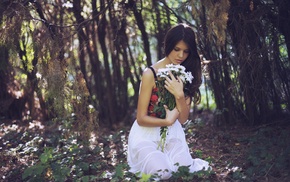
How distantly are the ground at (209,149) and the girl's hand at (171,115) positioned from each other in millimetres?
517

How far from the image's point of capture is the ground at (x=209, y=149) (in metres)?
3.91

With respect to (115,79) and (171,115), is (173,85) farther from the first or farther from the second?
(115,79)

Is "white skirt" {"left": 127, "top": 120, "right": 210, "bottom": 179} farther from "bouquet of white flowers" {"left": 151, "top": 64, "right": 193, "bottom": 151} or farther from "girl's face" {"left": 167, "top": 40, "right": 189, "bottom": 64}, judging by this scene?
"girl's face" {"left": 167, "top": 40, "right": 189, "bottom": 64}

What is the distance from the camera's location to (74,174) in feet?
14.1

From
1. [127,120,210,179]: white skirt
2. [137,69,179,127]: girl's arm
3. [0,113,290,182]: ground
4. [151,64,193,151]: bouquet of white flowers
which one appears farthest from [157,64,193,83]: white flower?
[0,113,290,182]: ground

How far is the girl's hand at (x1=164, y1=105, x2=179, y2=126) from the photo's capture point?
3.79 m

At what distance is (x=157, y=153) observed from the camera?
3803 millimetres

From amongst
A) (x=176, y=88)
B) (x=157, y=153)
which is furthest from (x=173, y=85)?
(x=157, y=153)

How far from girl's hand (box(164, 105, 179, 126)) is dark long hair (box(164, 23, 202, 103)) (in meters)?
0.28

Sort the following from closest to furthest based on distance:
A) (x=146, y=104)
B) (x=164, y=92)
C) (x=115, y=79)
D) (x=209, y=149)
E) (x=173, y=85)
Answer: (x=173, y=85), (x=164, y=92), (x=146, y=104), (x=209, y=149), (x=115, y=79)

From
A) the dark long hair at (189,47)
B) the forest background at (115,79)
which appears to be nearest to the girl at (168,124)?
the dark long hair at (189,47)

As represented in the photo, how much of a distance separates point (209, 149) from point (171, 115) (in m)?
1.25

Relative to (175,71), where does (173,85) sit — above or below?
below

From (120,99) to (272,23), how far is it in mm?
2615
